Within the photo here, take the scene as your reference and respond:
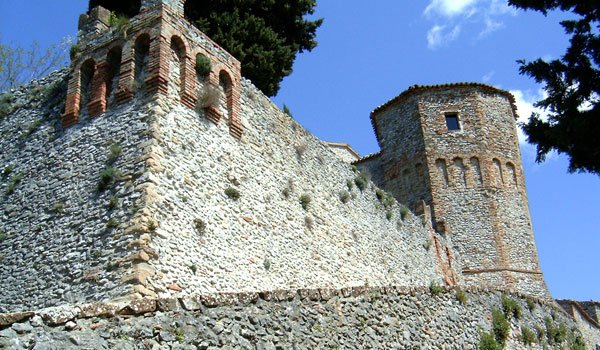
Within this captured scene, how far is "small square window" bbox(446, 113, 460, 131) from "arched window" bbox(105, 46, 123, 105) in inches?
681

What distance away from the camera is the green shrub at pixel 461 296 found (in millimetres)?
12314

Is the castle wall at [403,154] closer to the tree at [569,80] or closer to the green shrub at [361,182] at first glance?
the green shrub at [361,182]

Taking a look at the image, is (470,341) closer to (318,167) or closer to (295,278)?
(295,278)

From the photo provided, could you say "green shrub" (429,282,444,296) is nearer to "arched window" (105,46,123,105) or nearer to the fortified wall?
the fortified wall

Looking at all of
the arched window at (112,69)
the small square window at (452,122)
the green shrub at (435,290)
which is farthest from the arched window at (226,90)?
the small square window at (452,122)

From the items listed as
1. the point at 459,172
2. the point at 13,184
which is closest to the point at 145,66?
the point at 13,184

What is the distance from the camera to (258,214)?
1390 cm

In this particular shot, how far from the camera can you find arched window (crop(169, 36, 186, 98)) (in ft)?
43.0

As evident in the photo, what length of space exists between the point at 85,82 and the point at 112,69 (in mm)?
689

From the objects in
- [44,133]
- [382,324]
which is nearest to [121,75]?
[44,133]

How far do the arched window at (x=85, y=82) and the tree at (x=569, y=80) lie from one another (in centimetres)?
811

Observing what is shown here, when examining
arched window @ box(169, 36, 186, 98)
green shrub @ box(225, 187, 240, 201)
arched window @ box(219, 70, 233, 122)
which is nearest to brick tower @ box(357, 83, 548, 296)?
arched window @ box(219, 70, 233, 122)

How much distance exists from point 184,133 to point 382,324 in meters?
5.37

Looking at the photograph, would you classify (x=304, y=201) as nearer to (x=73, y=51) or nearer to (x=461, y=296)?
(x=461, y=296)
